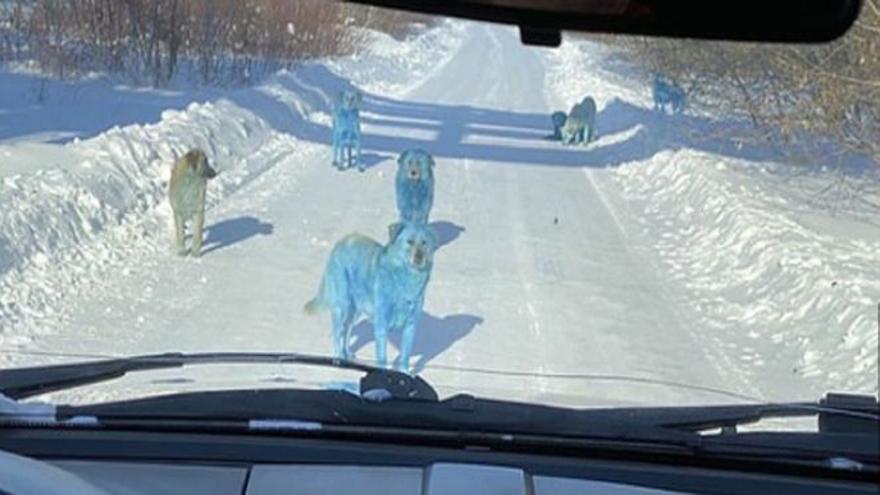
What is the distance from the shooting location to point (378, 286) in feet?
19.6

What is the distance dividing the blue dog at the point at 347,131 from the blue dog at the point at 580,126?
1452 mm

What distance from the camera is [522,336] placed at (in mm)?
6566

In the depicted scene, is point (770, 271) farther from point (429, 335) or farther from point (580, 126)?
point (580, 126)

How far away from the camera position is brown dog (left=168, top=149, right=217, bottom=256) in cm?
877

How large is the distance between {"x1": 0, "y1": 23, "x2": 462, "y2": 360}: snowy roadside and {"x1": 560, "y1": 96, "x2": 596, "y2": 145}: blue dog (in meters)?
0.96

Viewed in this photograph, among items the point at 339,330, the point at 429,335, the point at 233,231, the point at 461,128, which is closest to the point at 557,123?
the point at 461,128

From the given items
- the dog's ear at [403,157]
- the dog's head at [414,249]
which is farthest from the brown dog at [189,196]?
the dog's head at [414,249]

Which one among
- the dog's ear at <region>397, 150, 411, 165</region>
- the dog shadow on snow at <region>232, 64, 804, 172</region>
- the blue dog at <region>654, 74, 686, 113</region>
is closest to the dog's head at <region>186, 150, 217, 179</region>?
the dog shadow on snow at <region>232, 64, 804, 172</region>

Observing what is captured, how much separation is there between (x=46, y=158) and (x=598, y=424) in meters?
9.28

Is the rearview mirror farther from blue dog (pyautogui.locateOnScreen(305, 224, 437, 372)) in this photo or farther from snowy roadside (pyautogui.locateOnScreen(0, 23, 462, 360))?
snowy roadside (pyautogui.locateOnScreen(0, 23, 462, 360))

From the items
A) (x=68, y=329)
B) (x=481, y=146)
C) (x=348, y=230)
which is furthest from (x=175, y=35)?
(x=481, y=146)

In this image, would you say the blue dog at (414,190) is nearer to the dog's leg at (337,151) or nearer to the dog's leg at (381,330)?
the dog's leg at (337,151)

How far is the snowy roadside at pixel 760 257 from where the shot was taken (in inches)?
163

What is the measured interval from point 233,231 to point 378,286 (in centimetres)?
289
